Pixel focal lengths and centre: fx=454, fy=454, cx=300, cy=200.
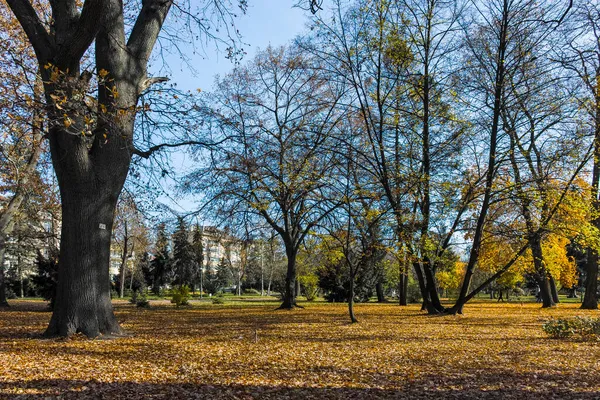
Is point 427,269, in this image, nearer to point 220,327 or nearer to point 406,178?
point 406,178

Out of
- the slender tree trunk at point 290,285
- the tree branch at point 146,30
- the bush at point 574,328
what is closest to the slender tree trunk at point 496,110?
the bush at point 574,328

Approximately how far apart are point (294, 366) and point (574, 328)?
751 cm

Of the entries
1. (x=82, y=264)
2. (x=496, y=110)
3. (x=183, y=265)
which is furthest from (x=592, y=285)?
(x=183, y=265)

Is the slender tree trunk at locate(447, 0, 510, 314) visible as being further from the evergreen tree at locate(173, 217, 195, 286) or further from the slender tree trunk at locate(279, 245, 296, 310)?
the evergreen tree at locate(173, 217, 195, 286)

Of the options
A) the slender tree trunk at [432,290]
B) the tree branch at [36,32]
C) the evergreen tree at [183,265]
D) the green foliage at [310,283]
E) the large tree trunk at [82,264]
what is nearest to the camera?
the tree branch at [36,32]

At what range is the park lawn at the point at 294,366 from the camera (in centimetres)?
500

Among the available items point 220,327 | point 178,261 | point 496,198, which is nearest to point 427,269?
point 496,198

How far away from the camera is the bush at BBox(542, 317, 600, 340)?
1016cm

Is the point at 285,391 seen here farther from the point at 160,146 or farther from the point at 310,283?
the point at 310,283

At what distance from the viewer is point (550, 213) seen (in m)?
→ 15.4

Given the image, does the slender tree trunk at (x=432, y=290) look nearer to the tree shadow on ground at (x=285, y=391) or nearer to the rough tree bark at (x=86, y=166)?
the tree shadow on ground at (x=285, y=391)

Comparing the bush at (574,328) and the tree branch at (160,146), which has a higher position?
the tree branch at (160,146)

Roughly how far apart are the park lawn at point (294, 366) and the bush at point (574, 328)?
53cm

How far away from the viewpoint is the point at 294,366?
6449mm
